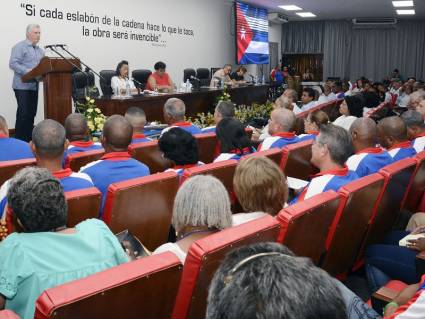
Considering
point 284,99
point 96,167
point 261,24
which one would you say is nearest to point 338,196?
point 96,167

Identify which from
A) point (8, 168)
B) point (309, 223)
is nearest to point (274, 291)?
point (309, 223)

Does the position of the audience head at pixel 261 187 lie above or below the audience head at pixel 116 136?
below

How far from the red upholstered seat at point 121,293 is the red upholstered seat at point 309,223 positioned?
606 millimetres

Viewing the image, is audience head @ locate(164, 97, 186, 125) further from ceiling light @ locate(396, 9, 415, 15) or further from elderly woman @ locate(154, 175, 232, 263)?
ceiling light @ locate(396, 9, 415, 15)

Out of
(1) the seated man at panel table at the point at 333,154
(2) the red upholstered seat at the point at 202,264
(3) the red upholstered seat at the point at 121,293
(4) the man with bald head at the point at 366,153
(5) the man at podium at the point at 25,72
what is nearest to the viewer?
(3) the red upholstered seat at the point at 121,293

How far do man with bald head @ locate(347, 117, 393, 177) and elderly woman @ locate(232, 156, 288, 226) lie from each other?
125 centimetres

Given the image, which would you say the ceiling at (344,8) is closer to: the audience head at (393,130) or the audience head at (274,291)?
the audience head at (393,130)

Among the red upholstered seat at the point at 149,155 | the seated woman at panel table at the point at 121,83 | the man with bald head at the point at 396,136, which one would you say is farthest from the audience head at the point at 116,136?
the seated woman at panel table at the point at 121,83

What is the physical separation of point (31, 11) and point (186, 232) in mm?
6828

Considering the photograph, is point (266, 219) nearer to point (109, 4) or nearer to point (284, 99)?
point (284, 99)

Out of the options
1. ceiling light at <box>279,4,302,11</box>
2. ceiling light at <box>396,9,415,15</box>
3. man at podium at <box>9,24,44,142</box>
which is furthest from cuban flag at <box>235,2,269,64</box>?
man at podium at <box>9,24,44,142</box>

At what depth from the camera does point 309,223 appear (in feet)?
6.52

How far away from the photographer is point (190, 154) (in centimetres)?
296

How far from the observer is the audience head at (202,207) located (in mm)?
1721
